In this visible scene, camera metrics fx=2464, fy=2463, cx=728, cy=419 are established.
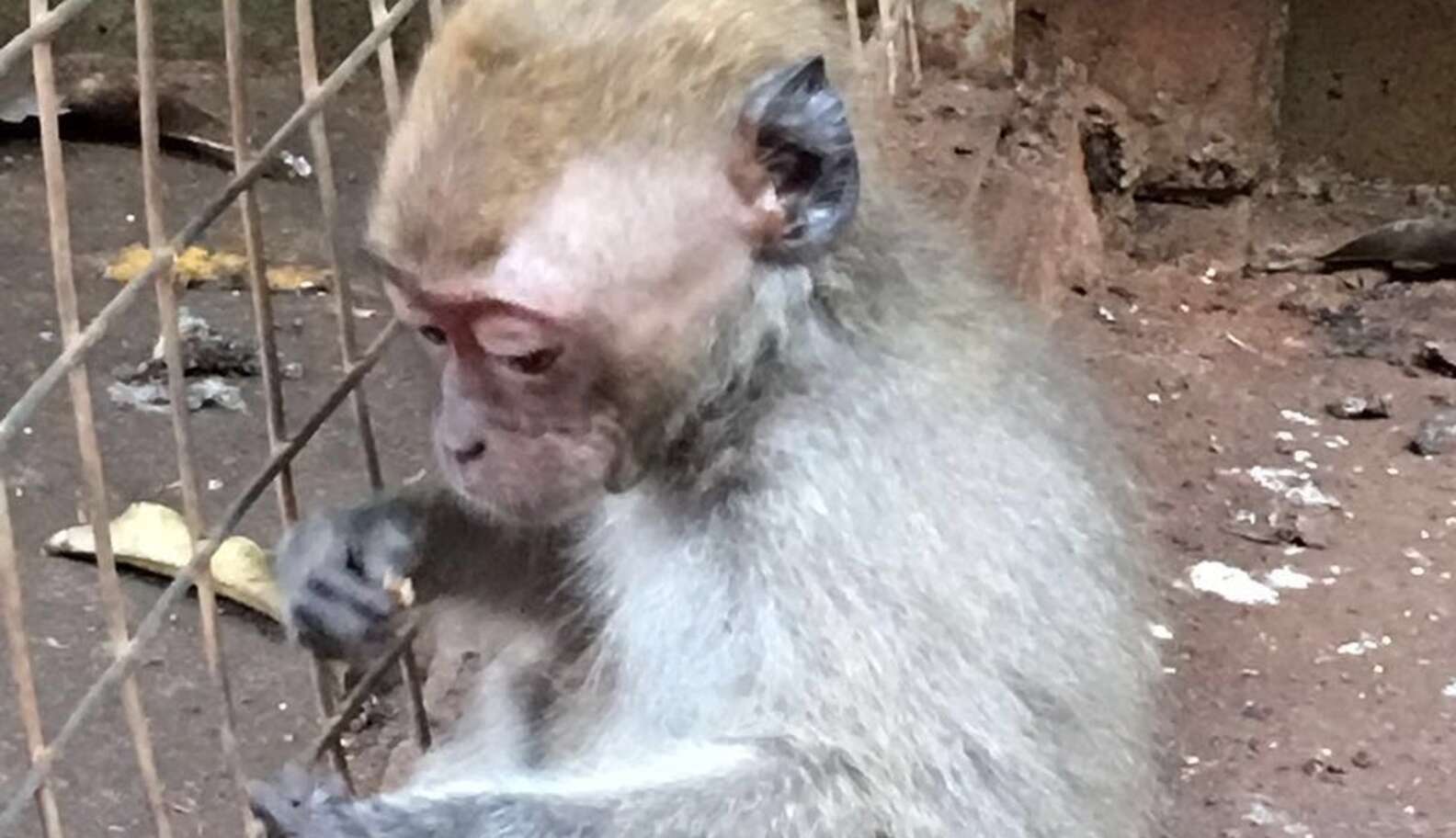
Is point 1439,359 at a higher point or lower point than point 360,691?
lower

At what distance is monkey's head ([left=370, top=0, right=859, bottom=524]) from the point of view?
2.09 meters

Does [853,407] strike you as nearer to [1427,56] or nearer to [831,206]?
[831,206]

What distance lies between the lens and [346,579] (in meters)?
2.50

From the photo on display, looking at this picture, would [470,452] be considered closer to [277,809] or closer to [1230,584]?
[277,809]

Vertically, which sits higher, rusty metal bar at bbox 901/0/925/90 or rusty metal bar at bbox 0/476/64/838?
rusty metal bar at bbox 0/476/64/838

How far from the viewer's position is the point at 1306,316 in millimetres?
4820

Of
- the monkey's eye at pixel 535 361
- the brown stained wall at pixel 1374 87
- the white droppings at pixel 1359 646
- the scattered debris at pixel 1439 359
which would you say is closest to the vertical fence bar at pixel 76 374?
the monkey's eye at pixel 535 361

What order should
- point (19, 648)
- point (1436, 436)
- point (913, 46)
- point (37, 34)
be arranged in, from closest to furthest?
point (37, 34), point (19, 648), point (1436, 436), point (913, 46)

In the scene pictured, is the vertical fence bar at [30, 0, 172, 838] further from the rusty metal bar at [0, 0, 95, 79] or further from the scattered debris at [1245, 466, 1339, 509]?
the scattered debris at [1245, 466, 1339, 509]

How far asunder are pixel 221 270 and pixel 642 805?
9.13 feet

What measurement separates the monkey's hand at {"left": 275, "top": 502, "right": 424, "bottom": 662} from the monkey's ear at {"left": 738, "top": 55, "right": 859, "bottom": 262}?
0.60 m

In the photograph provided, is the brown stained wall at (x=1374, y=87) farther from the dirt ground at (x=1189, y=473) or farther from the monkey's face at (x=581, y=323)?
the monkey's face at (x=581, y=323)

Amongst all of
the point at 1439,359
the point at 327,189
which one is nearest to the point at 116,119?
the point at 1439,359

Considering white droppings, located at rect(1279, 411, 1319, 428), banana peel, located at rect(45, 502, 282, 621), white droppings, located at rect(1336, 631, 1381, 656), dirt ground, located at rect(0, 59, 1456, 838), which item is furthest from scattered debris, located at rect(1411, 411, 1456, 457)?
banana peel, located at rect(45, 502, 282, 621)
